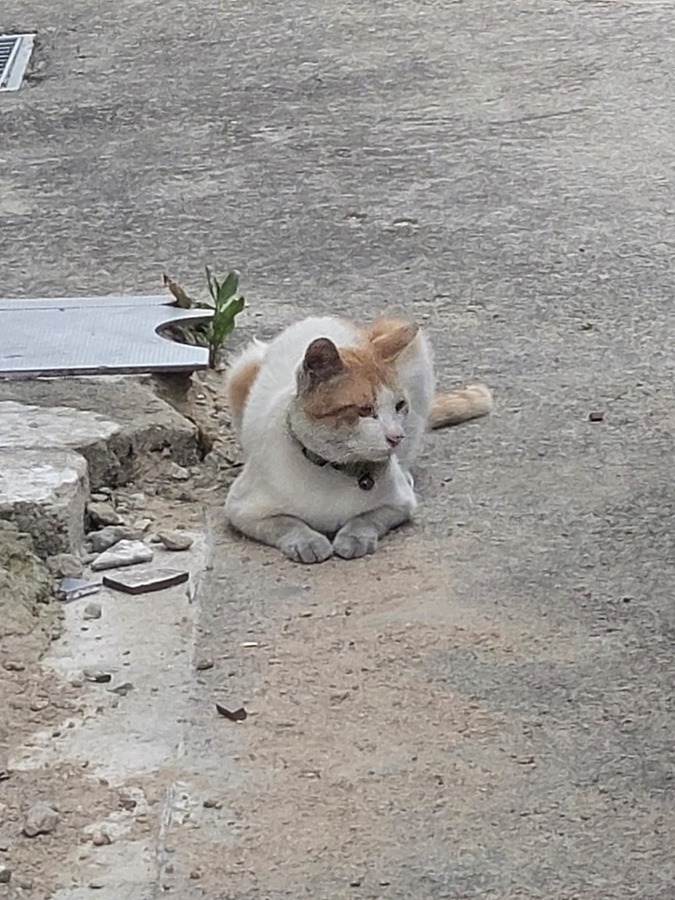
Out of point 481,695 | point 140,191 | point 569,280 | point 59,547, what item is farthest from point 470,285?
point 481,695

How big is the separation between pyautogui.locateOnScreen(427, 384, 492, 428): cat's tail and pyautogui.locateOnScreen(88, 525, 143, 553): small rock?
0.85 meters

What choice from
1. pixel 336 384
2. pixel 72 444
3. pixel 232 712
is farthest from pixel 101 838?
pixel 72 444

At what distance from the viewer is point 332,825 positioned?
2.71 m

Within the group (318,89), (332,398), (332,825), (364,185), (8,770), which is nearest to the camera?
(332,825)

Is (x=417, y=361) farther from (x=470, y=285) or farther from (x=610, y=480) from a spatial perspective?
(x=470, y=285)

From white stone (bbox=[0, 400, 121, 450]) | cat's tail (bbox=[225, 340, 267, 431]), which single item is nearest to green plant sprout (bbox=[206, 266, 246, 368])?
cat's tail (bbox=[225, 340, 267, 431])

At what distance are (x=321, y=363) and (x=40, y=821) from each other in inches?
47.9

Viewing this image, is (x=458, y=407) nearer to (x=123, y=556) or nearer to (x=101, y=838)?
(x=123, y=556)

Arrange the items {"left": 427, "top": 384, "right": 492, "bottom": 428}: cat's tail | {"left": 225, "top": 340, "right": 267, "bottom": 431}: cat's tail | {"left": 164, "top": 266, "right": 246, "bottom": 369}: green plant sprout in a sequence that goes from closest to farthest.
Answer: {"left": 225, "top": 340, "right": 267, "bottom": 431}: cat's tail → {"left": 427, "top": 384, "right": 492, "bottom": 428}: cat's tail → {"left": 164, "top": 266, "right": 246, "bottom": 369}: green plant sprout

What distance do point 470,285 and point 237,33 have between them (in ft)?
11.2

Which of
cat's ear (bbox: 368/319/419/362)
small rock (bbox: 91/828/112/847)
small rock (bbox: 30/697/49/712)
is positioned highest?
small rock (bbox: 91/828/112/847)

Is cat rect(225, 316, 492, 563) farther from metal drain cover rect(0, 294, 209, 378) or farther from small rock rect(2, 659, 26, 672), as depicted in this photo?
small rock rect(2, 659, 26, 672)

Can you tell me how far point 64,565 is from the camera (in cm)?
359

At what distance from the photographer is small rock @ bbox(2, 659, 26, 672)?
3186mm
